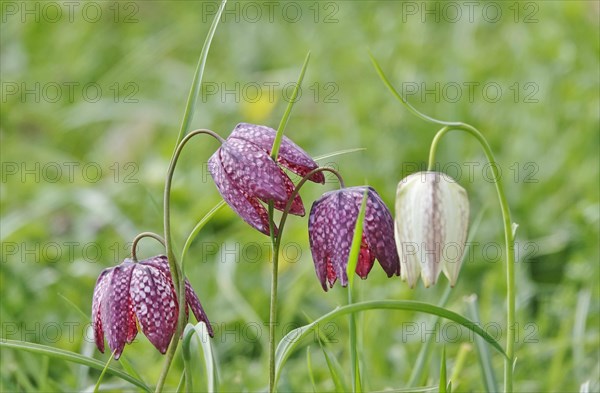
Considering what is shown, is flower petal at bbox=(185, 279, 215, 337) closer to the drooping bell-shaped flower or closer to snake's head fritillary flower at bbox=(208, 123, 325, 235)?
snake's head fritillary flower at bbox=(208, 123, 325, 235)

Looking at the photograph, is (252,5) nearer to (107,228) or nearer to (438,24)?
(438,24)

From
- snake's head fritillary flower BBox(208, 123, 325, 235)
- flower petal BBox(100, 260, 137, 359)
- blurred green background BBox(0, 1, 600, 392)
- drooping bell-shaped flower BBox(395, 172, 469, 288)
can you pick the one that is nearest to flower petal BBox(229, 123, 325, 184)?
snake's head fritillary flower BBox(208, 123, 325, 235)

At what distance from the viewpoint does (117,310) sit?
3.92 feet

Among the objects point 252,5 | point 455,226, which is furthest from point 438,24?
point 455,226

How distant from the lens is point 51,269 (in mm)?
2424

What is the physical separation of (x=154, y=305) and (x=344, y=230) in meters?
0.25

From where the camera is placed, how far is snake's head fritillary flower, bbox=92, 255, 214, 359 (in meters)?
1.18

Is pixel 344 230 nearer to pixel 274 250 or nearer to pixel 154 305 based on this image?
pixel 274 250

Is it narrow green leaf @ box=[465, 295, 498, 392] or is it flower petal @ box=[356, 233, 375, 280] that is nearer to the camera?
flower petal @ box=[356, 233, 375, 280]

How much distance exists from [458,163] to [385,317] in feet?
2.72

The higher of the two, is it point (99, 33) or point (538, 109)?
point (99, 33)

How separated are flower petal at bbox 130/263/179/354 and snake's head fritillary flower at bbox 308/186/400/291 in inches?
7.4

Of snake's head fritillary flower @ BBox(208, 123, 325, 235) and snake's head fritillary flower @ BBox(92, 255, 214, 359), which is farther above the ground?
snake's head fritillary flower @ BBox(208, 123, 325, 235)

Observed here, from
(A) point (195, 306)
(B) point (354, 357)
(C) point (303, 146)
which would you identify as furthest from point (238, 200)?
(C) point (303, 146)
